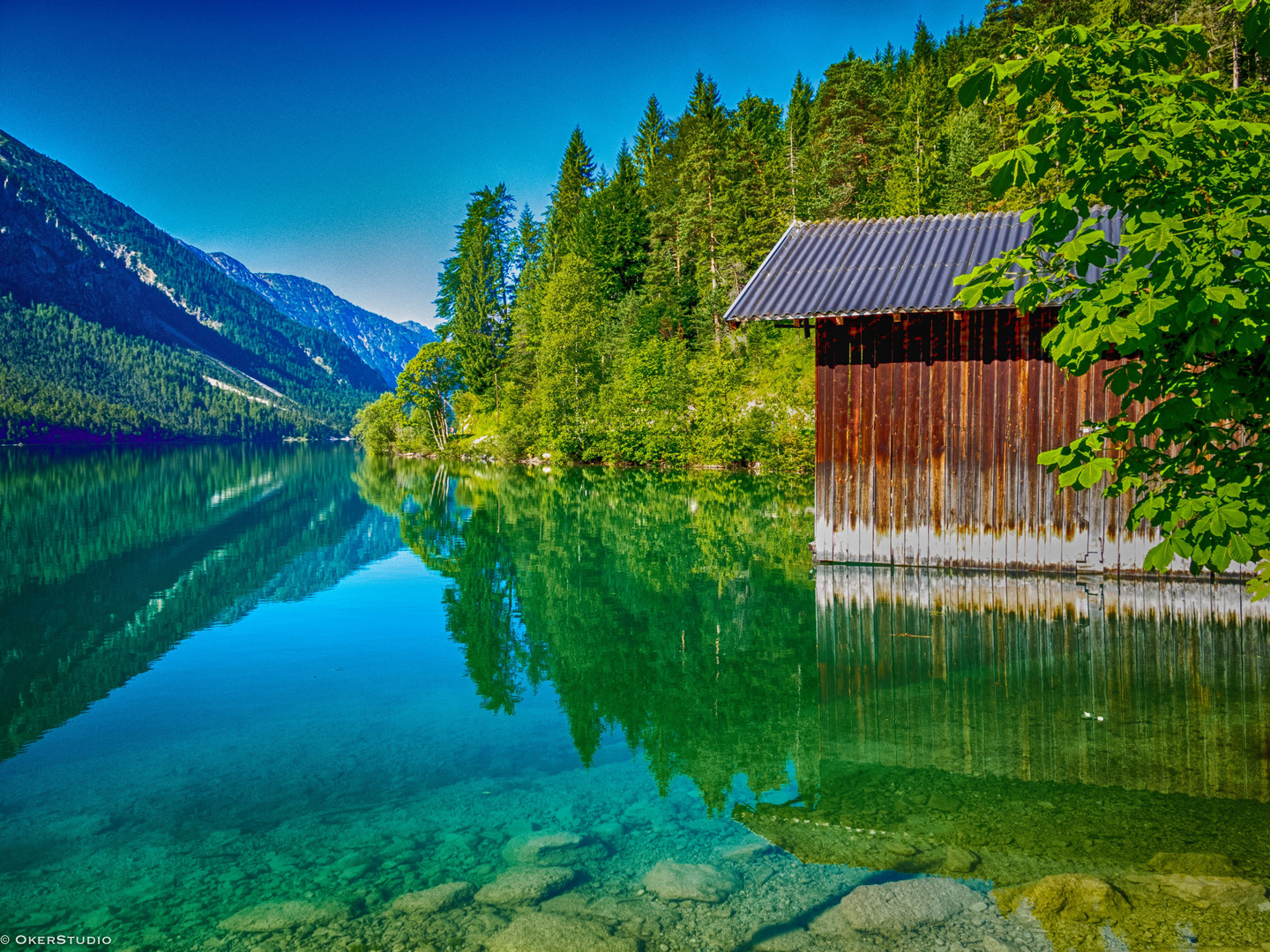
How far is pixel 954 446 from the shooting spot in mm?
13078

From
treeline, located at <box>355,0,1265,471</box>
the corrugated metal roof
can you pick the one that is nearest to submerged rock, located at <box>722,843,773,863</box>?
the corrugated metal roof

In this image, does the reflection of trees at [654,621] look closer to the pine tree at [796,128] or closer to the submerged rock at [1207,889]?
the submerged rock at [1207,889]

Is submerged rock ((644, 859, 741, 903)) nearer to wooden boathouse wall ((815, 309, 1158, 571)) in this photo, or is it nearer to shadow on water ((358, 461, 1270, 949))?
shadow on water ((358, 461, 1270, 949))

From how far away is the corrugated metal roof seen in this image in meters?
13.0

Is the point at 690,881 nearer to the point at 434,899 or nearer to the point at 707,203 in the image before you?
the point at 434,899

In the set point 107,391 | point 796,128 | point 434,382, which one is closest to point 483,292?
point 434,382

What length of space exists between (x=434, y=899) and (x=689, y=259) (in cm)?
4964

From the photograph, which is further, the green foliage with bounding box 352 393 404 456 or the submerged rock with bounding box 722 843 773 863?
the green foliage with bounding box 352 393 404 456

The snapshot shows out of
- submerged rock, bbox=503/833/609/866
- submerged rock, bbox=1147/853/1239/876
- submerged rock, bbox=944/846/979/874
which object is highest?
submerged rock, bbox=1147/853/1239/876

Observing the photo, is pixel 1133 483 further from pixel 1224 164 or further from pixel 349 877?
pixel 349 877

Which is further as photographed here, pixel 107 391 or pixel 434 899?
pixel 107 391

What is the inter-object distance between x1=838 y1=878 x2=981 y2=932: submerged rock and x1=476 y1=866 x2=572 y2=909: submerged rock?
4.95 ft

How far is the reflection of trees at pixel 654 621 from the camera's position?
264 inches

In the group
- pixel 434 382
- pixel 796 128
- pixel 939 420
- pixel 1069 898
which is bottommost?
pixel 1069 898
